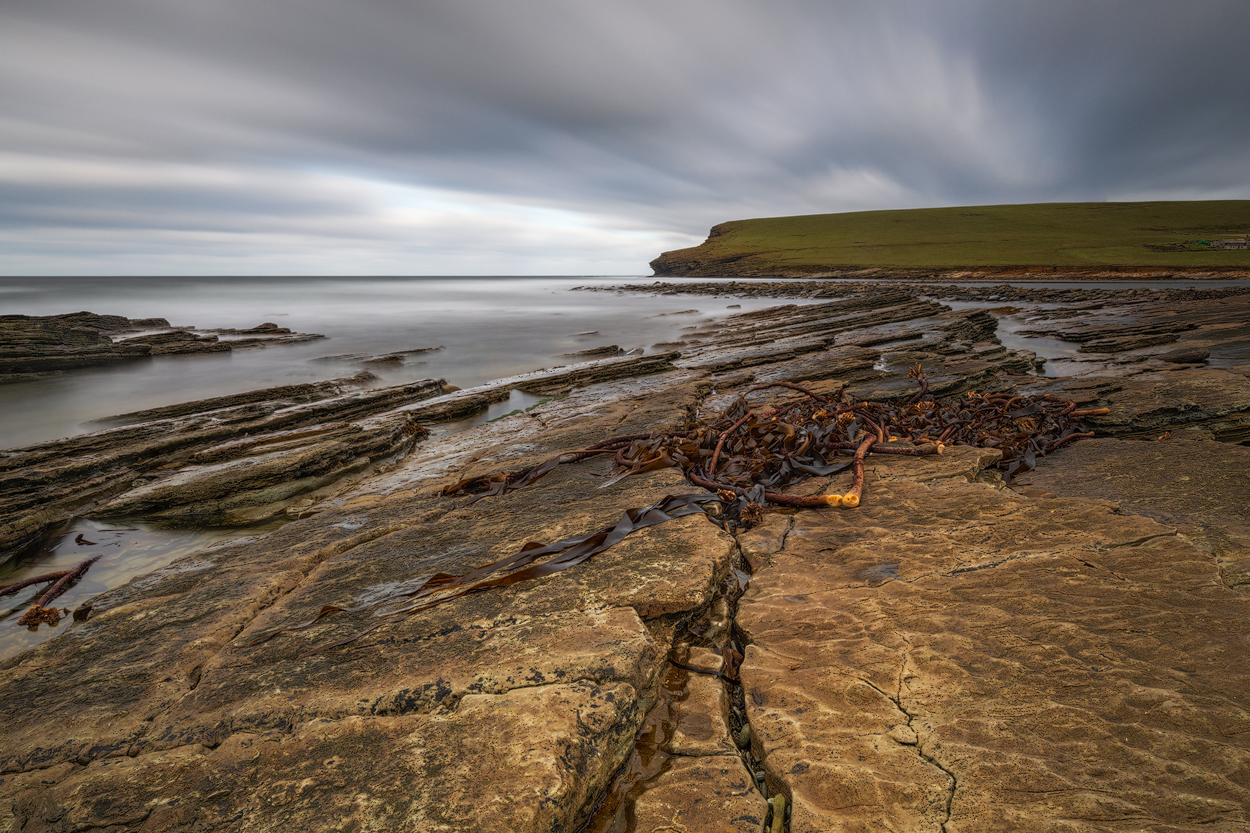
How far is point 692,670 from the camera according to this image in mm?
2256

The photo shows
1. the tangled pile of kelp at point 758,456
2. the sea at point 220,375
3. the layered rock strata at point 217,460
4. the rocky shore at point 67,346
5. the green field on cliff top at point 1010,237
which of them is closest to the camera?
the tangled pile of kelp at point 758,456

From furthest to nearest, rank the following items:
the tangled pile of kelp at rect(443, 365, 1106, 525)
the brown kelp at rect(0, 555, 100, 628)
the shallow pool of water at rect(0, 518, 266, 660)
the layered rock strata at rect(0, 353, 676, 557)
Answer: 1. the layered rock strata at rect(0, 353, 676, 557)
2. the shallow pool of water at rect(0, 518, 266, 660)
3. the tangled pile of kelp at rect(443, 365, 1106, 525)
4. the brown kelp at rect(0, 555, 100, 628)

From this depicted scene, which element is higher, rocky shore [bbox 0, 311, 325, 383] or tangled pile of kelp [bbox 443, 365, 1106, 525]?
rocky shore [bbox 0, 311, 325, 383]

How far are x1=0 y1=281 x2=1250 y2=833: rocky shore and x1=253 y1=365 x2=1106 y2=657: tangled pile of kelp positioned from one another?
10cm

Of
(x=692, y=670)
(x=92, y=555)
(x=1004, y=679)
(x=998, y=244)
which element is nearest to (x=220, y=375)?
(x=92, y=555)

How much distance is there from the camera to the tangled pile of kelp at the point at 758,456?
2812mm

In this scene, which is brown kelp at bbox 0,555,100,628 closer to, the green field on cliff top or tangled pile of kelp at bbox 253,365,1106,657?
tangled pile of kelp at bbox 253,365,1106,657

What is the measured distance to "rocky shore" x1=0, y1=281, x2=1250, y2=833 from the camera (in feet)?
5.09

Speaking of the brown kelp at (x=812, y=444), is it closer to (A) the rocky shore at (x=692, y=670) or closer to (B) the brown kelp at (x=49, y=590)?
(A) the rocky shore at (x=692, y=670)

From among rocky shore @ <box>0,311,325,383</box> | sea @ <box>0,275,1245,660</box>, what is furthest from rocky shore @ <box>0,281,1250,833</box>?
rocky shore @ <box>0,311,325,383</box>

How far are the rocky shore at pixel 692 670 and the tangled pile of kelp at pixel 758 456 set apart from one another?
0.10 metres

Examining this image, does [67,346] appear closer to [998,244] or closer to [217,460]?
[217,460]

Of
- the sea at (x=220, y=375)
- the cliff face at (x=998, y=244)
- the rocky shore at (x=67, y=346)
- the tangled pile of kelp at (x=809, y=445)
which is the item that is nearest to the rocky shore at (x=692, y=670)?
the tangled pile of kelp at (x=809, y=445)

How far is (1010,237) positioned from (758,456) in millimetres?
92735
